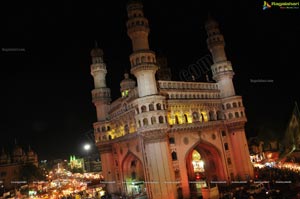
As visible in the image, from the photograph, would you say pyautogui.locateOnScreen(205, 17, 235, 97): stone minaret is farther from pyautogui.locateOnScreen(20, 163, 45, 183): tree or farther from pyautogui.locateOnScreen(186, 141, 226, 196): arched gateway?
pyautogui.locateOnScreen(20, 163, 45, 183): tree

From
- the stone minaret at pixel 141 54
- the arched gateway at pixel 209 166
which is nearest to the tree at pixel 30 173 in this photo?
the arched gateway at pixel 209 166

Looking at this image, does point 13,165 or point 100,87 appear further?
point 13,165

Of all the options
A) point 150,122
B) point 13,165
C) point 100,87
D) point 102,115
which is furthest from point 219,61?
point 13,165

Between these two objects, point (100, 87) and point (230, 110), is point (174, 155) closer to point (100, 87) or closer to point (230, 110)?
point (230, 110)

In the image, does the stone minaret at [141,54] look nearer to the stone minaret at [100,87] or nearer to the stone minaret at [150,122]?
the stone minaret at [150,122]

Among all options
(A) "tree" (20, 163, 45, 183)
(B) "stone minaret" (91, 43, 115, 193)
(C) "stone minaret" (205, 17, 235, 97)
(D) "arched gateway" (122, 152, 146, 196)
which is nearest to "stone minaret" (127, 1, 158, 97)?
(C) "stone minaret" (205, 17, 235, 97)

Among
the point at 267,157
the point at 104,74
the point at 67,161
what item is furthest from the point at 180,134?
A: the point at 67,161

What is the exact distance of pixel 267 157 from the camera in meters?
70.8

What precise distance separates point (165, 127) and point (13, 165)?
65.9 m

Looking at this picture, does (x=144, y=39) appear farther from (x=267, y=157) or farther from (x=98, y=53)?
(x=267, y=157)

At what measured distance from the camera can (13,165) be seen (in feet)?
284

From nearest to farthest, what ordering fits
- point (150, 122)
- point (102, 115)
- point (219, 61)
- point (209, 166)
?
point (150, 122)
point (209, 166)
point (219, 61)
point (102, 115)

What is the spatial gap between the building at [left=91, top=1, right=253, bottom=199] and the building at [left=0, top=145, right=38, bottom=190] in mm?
43263

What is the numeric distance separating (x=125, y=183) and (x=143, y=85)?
66.8ft
